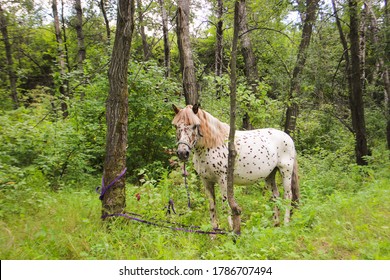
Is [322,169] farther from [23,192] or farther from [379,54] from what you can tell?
[23,192]

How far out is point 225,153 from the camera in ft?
14.6

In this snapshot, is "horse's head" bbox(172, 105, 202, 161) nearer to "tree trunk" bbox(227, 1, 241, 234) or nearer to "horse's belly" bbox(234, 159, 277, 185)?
"tree trunk" bbox(227, 1, 241, 234)

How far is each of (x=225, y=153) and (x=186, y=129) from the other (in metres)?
0.90

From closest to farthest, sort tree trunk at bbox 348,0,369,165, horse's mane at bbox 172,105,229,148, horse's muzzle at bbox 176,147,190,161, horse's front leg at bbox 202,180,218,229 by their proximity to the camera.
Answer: horse's muzzle at bbox 176,147,190,161, horse's mane at bbox 172,105,229,148, horse's front leg at bbox 202,180,218,229, tree trunk at bbox 348,0,369,165

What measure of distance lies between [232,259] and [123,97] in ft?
8.17

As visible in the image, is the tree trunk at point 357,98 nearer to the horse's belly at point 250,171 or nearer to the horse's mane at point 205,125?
the horse's belly at point 250,171

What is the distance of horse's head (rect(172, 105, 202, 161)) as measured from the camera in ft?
12.6

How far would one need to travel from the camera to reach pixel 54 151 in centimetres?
614

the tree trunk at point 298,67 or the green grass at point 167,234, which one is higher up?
the tree trunk at point 298,67

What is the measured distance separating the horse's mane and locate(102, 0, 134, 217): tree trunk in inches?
31.6

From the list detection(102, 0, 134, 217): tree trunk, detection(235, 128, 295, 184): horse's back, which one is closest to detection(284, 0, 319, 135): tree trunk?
detection(235, 128, 295, 184): horse's back

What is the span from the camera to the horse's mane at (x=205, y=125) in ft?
13.0

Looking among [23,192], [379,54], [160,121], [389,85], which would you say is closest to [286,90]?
[379,54]

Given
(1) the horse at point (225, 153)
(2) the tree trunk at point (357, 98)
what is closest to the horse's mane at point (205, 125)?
(1) the horse at point (225, 153)
